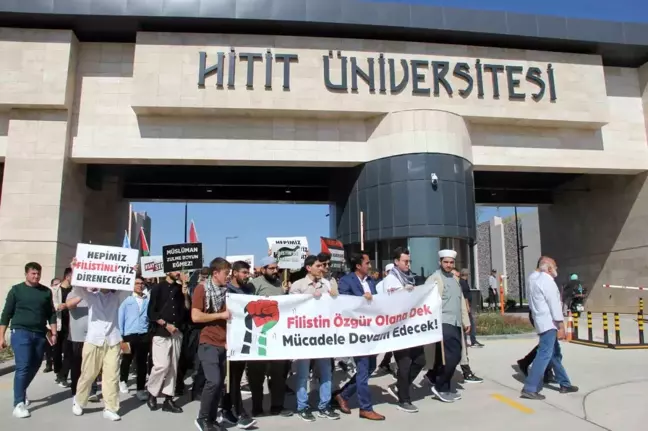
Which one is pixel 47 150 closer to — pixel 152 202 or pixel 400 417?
pixel 152 202

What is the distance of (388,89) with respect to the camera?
20.2 metres

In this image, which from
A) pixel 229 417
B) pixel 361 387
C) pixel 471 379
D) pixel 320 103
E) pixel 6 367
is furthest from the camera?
pixel 320 103

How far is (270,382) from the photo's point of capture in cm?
662

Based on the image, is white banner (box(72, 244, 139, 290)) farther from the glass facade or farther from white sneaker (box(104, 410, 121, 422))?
the glass facade

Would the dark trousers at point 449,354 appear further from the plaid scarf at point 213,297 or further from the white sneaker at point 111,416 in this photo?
the white sneaker at point 111,416

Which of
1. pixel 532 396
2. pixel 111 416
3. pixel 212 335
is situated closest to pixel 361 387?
pixel 212 335

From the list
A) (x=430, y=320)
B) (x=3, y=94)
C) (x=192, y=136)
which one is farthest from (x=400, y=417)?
(x=3, y=94)

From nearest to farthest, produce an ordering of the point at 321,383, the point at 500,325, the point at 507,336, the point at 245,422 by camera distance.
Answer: the point at 245,422, the point at 321,383, the point at 507,336, the point at 500,325

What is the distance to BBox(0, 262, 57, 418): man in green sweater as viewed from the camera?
653cm

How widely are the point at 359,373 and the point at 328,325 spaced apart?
71 centimetres

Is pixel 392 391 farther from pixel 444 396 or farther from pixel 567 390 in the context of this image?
pixel 567 390

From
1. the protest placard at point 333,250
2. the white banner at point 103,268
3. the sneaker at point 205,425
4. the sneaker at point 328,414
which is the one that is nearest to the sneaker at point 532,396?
the sneaker at point 328,414

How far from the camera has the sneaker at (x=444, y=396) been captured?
6.92m

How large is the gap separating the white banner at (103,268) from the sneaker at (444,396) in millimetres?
4422
